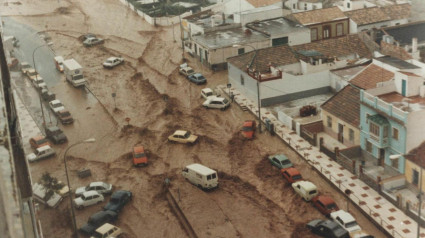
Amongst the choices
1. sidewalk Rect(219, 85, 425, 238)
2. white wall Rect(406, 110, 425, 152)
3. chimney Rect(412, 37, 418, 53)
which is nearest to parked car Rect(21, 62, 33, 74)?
sidewalk Rect(219, 85, 425, 238)

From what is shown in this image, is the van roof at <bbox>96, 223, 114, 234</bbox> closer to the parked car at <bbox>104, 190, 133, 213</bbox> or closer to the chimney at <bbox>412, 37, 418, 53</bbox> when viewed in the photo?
the parked car at <bbox>104, 190, 133, 213</bbox>

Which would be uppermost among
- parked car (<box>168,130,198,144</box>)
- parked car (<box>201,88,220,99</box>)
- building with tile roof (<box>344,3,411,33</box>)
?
building with tile roof (<box>344,3,411,33</box>)

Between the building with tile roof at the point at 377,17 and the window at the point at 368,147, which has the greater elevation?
the building with tile roof at the point at 377,17

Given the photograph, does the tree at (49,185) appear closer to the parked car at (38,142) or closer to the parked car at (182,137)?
the parked car at (38,142)

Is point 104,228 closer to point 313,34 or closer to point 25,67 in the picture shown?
point 25,67

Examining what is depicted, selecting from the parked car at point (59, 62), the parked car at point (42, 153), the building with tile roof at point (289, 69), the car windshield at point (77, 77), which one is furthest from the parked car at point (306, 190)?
the parked car at point (59, 62)

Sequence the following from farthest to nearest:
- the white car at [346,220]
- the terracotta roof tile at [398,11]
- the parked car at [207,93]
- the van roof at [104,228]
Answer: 1. the terracotta roof tile at [398,11]
2. the parked car at [207,93]
3. the van roof at [104,228]
4. the white car at [346,220]

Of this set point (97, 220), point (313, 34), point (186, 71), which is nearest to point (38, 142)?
point (97, 220)
